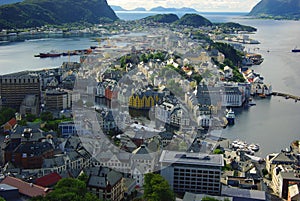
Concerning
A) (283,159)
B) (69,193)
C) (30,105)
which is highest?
(69,193)

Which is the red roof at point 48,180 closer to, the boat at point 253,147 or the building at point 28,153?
the building at point 28,153

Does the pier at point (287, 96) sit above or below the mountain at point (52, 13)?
below

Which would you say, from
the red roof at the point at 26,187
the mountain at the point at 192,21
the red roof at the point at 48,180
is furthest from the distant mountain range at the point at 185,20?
the red roof at the point at 26,187

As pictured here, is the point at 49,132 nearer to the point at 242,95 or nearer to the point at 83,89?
the point at 83,89

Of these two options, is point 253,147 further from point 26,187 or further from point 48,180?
point 26,187

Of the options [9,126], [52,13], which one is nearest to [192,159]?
[9,126]
